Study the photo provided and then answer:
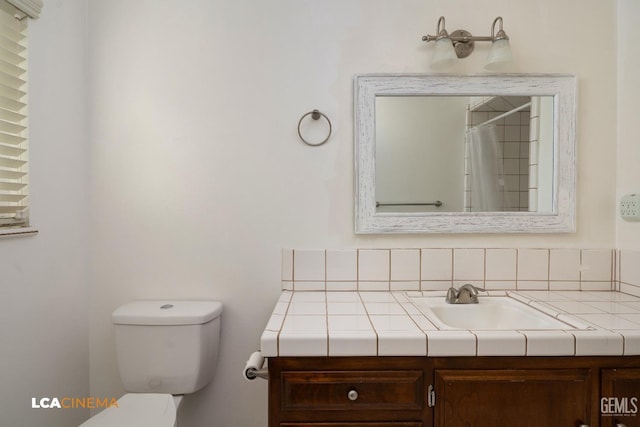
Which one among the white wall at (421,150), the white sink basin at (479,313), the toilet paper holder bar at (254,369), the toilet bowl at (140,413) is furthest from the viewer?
the white wall at (421,150)

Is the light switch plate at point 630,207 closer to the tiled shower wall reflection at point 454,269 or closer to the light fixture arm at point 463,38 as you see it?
the tiled shower wall reflection at point 454,269

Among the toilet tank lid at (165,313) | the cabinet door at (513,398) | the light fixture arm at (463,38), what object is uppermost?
the light fixture arm at (463,38)

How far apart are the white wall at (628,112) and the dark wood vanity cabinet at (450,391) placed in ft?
2.31

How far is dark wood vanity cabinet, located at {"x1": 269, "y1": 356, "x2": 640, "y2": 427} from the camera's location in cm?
106

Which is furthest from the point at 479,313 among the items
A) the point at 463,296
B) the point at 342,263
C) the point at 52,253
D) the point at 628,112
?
the point at 52,253

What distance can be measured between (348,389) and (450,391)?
287 millimetres

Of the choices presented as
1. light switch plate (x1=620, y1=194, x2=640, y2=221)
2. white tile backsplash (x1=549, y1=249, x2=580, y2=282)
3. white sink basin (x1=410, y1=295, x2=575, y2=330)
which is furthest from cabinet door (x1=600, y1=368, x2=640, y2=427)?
light switch plate (x1=620, y1=194, x2=640, y2=221)

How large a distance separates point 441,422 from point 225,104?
1392mm

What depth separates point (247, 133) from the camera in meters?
1.60

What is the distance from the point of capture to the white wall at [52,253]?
4.06 feet

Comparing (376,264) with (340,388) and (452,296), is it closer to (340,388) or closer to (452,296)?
(452,296)

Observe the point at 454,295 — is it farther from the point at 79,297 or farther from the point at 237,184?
the point at 79,297

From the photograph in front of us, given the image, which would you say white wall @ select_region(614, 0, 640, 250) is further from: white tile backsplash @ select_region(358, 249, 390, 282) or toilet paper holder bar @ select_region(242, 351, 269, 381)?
toilet paper holder bar @ select_region(242, 351, 269, 381)

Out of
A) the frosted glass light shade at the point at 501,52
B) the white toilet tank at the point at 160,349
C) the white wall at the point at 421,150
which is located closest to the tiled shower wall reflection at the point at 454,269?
the white wall at the point at 421,150
